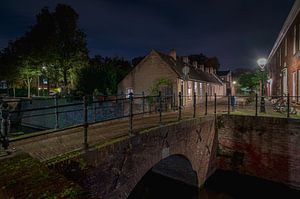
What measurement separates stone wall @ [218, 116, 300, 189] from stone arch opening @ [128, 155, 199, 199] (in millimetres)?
2338

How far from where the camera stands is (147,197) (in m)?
9.16

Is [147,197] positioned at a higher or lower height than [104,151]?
lower

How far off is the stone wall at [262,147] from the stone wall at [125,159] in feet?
10.2

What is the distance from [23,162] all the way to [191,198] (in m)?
7.37

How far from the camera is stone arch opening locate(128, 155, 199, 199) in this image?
29.5 ft

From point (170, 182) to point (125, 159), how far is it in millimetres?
6001

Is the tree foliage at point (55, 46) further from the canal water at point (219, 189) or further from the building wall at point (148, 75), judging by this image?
the canal water at point (219, 189)

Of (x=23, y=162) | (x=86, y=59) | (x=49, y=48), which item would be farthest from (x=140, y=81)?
(x=23, y=162)

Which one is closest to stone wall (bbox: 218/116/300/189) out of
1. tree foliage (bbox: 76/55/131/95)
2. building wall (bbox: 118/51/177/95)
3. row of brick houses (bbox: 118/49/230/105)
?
row of brick houses (bbox: 118/49/230/105)

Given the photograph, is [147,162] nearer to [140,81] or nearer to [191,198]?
[191,198]

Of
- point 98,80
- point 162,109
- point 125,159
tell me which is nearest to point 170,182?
point 162,109

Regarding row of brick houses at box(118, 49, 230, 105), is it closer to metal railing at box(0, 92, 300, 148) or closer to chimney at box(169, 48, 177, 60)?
chimney at box(169, 48, 177, 60)

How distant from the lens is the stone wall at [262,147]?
8879mm

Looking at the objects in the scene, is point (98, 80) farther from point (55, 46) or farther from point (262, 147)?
point (262, 147)
